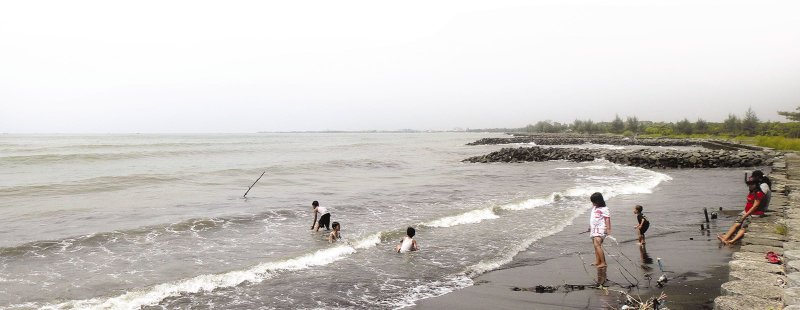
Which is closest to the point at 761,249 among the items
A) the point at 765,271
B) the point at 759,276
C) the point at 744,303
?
the point at 765,271

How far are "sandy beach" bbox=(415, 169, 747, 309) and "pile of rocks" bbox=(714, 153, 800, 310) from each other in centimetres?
63

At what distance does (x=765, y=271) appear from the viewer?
626 cm

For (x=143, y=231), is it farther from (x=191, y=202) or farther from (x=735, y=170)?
(x=735, y=170)

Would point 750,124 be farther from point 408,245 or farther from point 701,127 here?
point 408,245

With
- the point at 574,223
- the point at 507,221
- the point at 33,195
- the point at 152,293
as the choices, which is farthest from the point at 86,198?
the point at 574,223

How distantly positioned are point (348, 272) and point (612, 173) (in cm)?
2501

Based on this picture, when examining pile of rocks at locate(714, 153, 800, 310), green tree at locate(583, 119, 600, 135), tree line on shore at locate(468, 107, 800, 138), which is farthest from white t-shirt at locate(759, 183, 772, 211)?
green tree at locate(583, 119, 600, 135)

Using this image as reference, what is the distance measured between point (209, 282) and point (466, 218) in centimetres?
849

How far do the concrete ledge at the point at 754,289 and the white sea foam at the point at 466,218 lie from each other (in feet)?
28.4

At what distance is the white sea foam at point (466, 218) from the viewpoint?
14086 mm

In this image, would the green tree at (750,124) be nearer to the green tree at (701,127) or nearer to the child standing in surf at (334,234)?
the green tree at (701,127)

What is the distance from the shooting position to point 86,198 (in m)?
20.0

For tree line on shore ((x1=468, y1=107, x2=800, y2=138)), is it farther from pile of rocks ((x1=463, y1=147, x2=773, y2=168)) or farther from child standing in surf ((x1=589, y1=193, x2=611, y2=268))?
child standing in surf ((x1=589, y1=193, x2=611, y2=268))

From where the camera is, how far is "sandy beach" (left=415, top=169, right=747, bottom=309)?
23.2 feet
